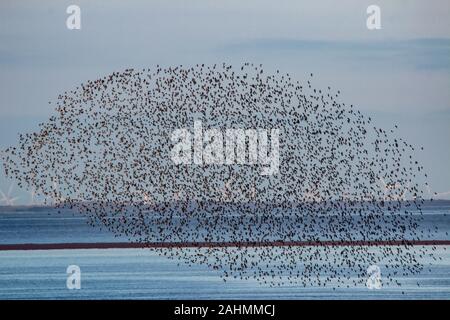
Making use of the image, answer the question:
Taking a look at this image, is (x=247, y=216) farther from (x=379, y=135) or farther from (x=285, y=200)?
(x=379, y=135)

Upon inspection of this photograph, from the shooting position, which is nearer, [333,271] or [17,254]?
[333,271]

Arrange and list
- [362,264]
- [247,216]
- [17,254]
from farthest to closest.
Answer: [17,254] → [247,216] → [362,264]

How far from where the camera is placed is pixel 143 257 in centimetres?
838

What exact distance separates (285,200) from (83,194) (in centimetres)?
157

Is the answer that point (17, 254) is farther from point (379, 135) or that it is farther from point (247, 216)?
point (379, 135)

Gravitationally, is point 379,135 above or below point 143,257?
above

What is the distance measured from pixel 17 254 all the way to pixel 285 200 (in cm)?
254
